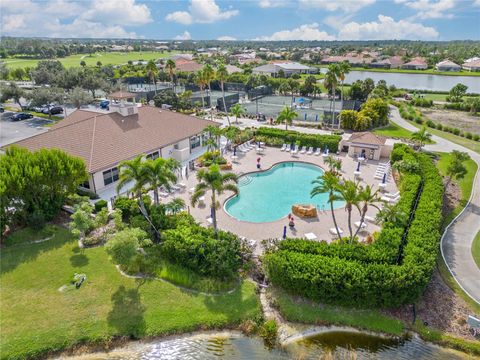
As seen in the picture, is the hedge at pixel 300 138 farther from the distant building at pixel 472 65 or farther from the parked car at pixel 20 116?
the distant building at pixel 472 65

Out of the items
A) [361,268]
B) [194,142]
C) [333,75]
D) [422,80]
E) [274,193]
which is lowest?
[274,193]

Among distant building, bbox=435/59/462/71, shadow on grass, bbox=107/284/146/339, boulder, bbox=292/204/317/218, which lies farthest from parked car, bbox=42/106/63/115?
distant building, bbox=435/59/462/71

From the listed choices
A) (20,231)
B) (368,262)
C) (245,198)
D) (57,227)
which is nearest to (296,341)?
(368,262)

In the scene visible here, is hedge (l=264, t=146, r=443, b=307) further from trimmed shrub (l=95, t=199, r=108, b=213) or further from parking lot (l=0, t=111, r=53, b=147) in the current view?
parking lot (l=0, t=111, r=53, b=147)

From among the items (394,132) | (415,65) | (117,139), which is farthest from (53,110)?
(415,65)

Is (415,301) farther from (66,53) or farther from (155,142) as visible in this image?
(66,53)

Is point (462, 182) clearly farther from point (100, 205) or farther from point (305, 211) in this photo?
point (100, 205)

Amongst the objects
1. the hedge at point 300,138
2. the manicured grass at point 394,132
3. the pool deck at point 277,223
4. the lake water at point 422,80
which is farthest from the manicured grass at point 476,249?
the lake water at point 422,80
